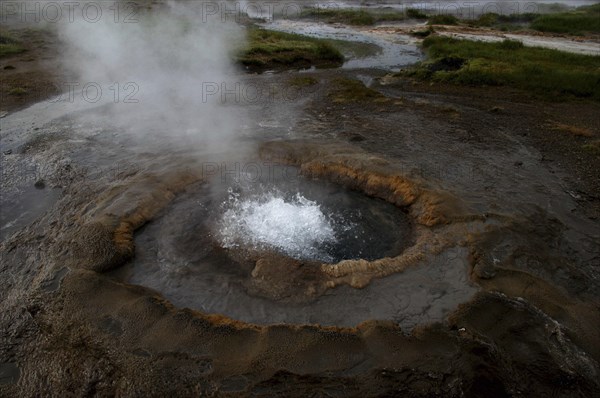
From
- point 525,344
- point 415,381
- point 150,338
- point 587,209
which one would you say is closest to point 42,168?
point 150,338

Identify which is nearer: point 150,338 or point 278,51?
point 150,338

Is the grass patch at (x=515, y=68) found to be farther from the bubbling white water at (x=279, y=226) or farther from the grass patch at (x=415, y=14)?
the grass patch at (x=415, y=14)

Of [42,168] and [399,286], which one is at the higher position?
[42,168]

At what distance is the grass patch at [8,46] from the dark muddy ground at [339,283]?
8990 mm

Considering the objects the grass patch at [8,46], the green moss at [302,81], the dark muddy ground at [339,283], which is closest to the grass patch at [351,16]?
the green moss at [302,81]

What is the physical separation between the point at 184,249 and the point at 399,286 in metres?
2.66

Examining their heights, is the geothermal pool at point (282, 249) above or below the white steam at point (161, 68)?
below

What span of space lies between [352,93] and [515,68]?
544 cm

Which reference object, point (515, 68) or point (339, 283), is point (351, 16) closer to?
point (515, 68)

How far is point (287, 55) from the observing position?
52.2ft

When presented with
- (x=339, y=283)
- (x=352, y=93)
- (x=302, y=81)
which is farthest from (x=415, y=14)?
(x=339, y=283)

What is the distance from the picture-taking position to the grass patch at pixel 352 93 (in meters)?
10.9

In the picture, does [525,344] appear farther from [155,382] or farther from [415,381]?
[155,382]

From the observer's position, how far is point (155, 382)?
3.41 meters
